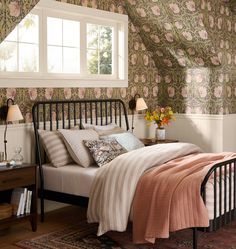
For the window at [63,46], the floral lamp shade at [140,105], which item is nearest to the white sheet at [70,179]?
the window at [63,46]

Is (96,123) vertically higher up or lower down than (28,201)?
higher up

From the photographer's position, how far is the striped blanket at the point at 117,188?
13.4ft

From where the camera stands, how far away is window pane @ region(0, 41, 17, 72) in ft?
16.2

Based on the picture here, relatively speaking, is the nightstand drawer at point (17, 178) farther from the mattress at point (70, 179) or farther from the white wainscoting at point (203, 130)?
the white wainscoting at point (203, 130)

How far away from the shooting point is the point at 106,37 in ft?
20.2

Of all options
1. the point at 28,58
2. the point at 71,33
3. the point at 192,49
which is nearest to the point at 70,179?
the point at 28,58

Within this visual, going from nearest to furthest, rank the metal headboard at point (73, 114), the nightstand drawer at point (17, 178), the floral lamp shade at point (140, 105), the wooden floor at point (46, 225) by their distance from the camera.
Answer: the nightstand drawer at point (17, 178), the wooden floor at point (46, 225), the metal headboard at point (73, 114), the floral lamp shade at point (140, 105)

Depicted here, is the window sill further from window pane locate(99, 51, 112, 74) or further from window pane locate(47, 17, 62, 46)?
window pane locate(47, 17, 62, 46)

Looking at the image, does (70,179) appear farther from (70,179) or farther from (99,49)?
(99,49)

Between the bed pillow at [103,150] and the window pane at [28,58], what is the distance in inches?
40.7

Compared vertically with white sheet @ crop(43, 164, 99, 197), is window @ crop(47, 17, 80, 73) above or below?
above

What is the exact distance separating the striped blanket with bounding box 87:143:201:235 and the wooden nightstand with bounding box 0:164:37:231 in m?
0.58

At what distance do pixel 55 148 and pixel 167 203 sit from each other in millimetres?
1556

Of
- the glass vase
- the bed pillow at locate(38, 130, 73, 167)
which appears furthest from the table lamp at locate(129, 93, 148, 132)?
the bed pillow at locate(38, 130, 73, 167)
